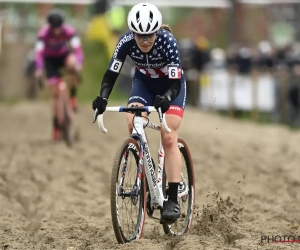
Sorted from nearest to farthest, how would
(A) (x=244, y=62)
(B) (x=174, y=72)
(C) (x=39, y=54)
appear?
(B) (x=174, y=72), (C) (x=39, y=54), (A) (x=244, y=62)

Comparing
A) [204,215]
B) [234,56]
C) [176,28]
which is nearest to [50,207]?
[204,215]

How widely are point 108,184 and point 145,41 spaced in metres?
4.23

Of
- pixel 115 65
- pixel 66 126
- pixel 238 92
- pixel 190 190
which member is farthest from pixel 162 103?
pixel 238 92

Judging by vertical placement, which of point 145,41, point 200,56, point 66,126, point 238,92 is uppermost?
point 200,56

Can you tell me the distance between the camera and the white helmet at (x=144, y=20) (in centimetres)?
707

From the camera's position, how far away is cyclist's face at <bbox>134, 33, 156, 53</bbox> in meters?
7.16

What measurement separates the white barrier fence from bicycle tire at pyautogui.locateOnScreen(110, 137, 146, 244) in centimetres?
1318

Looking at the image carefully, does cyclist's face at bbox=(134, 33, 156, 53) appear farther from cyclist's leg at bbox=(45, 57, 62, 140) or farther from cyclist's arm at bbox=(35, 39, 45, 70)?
cyclist's leg at bbox=(45, 57, 62, 140)

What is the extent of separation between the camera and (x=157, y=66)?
7.48 meters

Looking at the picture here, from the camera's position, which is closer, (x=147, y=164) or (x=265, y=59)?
(x=147, y=164)

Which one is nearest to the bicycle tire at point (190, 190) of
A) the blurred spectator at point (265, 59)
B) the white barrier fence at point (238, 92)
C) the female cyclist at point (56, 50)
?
the female cyclist at point (56, 50)

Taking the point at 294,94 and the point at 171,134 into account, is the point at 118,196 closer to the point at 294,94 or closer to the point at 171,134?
the point at 171,134

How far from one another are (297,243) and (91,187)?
13.6ft

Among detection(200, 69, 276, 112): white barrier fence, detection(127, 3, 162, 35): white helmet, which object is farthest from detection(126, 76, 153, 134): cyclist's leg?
detection(200, 69, 276, 112): white barrier fence
